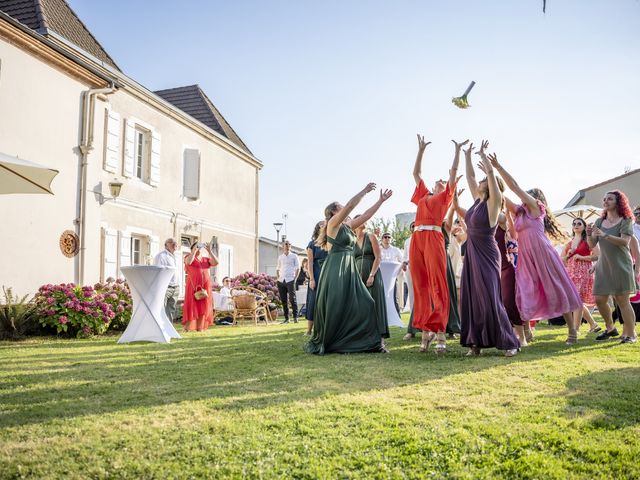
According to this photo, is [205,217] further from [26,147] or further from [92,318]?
[92,318]

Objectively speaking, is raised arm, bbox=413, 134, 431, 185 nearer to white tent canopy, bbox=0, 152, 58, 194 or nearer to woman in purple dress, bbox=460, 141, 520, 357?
woman in purple dress, bbox=460, 141, 520, 357

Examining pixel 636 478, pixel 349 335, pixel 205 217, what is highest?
pixel 205 217

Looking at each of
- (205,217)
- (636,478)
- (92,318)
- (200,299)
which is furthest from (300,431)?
(205,217)

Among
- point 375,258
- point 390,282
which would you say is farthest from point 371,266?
point 390,282

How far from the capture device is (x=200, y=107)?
76.6ft

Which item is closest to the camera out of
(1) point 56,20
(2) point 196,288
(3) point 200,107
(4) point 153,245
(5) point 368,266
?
(5) point 368,266

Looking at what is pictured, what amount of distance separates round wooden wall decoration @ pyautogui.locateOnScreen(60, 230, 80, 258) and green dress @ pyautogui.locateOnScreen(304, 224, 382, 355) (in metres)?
8.03

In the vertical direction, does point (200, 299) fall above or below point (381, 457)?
above

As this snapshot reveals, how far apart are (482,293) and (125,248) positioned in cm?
1134

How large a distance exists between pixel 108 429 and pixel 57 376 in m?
2.56

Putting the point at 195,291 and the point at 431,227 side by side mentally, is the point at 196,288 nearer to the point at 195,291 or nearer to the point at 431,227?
the point at 195,291

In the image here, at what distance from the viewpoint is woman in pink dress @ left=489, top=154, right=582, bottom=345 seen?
7340 millimetres

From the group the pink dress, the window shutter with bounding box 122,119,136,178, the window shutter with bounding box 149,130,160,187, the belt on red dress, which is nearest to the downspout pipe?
the window shutter with bounding box 122,119,136,178

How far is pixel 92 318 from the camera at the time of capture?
10.7 m
